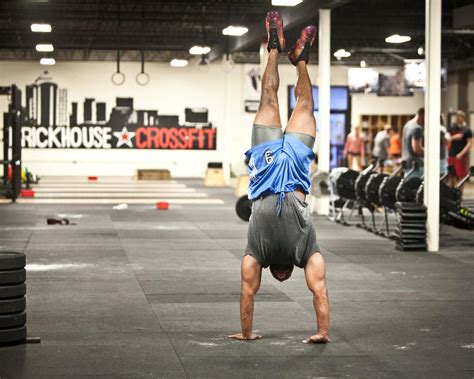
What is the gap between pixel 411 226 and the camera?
11547 millimetres

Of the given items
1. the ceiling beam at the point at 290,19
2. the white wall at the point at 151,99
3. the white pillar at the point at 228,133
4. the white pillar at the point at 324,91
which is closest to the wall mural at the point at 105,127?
the white wall at the point at 151,99

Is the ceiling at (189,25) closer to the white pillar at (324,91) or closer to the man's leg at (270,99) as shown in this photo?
the white pillar at (324,91)

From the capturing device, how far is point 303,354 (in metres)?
5.96

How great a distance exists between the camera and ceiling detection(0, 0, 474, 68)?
2152 cm

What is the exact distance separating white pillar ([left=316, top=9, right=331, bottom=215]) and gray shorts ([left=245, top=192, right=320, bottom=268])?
401 inches

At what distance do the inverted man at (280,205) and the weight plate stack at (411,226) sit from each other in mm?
5410

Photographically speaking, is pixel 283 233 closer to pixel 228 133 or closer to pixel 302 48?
pixel 302 48

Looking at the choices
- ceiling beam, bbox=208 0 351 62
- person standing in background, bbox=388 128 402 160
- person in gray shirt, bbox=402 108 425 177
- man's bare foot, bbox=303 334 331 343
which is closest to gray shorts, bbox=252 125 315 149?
man's bare foot, bbox=303 334 331 343

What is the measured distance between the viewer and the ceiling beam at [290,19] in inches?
636

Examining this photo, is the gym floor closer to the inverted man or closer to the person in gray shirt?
the inverted man

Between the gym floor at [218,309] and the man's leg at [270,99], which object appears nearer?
the gym floor at [218,309]

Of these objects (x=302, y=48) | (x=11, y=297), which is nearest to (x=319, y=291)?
(x=302, y=48)

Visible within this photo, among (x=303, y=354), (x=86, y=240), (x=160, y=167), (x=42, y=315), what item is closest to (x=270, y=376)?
(x=303, y=354)

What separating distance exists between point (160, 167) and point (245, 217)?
16494 millimetres
